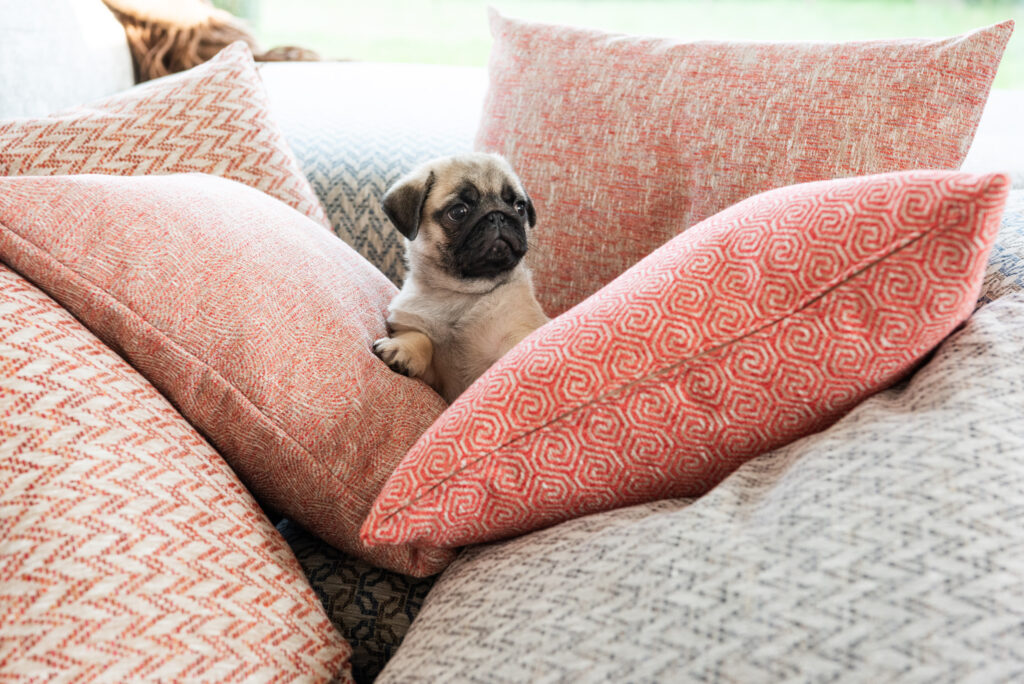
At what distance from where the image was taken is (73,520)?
2.21 ft

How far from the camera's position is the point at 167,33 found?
2203mm

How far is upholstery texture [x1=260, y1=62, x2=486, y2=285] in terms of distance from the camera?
164 centimetres

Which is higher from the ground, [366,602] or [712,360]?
[712,360]

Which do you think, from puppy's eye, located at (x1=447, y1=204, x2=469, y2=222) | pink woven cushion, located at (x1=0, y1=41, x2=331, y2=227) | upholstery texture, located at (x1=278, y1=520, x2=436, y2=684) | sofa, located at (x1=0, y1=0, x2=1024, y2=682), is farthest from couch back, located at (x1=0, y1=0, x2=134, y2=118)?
upholstery texture, located at (x1=278, y1=520, x2=436, y2=684)

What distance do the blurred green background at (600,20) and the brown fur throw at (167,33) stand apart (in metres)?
0.35

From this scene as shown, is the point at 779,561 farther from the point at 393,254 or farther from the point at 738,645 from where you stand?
the point at 393,254

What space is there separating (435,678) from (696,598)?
0.76ft

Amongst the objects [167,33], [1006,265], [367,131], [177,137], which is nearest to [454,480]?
[1006,265]

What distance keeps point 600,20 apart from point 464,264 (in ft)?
5.28

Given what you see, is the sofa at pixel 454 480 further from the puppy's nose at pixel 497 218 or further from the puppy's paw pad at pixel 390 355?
the puppy's nose at pixel 497 218

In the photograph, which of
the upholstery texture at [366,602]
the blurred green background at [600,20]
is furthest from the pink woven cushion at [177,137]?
the blurred green background at [600,20]

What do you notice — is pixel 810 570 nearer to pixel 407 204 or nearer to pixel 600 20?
pixel 407 204

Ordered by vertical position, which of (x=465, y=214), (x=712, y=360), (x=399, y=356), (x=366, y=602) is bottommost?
(x=366, y=602)

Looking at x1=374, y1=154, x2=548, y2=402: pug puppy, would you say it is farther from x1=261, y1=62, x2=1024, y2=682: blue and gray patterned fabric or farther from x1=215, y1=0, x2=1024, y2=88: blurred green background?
x1=215, y1=0, x2=1024, y2=88: blurred green background
